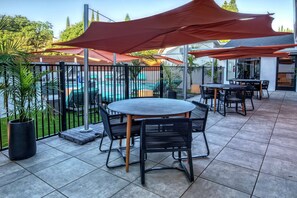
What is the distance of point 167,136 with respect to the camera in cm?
252

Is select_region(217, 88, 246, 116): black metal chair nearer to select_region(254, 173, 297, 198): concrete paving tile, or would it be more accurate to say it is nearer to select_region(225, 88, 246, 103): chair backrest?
select_region(225, 88, 246, 103): chair backrest

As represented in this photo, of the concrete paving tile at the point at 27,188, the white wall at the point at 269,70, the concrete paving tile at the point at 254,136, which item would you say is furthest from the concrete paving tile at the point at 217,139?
the white wall at the point at 269,70

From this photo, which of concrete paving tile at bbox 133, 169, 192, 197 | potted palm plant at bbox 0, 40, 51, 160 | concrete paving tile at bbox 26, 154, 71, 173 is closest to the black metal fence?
potted palm plant at bbox 0, 40, 51, 160

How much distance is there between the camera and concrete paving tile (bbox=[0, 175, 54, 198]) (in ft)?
7.41

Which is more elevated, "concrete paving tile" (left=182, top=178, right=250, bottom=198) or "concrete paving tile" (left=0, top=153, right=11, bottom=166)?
"concrete paving tile" (left=0, top=153, right=11, bottom=166)

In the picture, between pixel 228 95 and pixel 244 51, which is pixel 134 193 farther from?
pixel 244 51

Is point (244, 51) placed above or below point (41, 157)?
above

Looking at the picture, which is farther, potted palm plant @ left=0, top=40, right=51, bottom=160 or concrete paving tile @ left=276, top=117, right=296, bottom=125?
concrete paving tile @ left=276, top=117, right=296, bottom=125

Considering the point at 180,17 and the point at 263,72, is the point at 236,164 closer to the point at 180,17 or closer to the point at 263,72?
the point at 180,17

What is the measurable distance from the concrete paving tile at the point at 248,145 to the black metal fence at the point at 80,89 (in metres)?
2.65

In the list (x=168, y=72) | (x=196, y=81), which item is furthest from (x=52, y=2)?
(x=168, y=72)

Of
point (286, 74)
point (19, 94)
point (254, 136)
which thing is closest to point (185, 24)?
point (19, 94)

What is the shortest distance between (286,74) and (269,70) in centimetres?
96

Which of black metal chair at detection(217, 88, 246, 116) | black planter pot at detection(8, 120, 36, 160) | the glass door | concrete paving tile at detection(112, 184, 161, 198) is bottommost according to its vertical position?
concrete paving tile at detection(112, 184, 161, 198)
